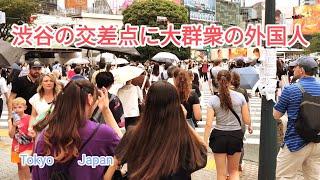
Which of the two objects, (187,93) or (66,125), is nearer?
(66,125)

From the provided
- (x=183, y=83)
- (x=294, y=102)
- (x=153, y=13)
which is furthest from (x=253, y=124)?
(x=153, y=13)

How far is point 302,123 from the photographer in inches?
202

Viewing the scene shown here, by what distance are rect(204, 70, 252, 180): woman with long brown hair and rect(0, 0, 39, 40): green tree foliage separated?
3579 centimetres

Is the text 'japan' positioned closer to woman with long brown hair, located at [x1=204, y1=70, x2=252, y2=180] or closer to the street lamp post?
the street lamp post

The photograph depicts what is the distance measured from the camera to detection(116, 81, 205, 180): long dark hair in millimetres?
2822

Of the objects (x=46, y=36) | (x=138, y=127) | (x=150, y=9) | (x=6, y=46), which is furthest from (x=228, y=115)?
(x=150, y=9)

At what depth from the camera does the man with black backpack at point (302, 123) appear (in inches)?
201

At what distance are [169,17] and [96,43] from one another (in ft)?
152

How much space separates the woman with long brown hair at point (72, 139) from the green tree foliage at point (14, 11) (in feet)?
125

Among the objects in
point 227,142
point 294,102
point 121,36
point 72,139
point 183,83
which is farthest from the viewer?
point 121,36

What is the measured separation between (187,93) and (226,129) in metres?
0.86

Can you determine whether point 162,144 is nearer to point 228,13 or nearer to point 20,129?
point 20,129

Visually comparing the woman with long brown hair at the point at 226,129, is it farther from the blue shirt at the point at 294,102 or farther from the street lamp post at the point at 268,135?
the blue shirt at the point at 294,102

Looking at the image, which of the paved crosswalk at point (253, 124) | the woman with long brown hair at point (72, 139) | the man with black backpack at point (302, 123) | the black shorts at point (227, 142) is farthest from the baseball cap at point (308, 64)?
the woman with long brown hair at point (72, 139)
